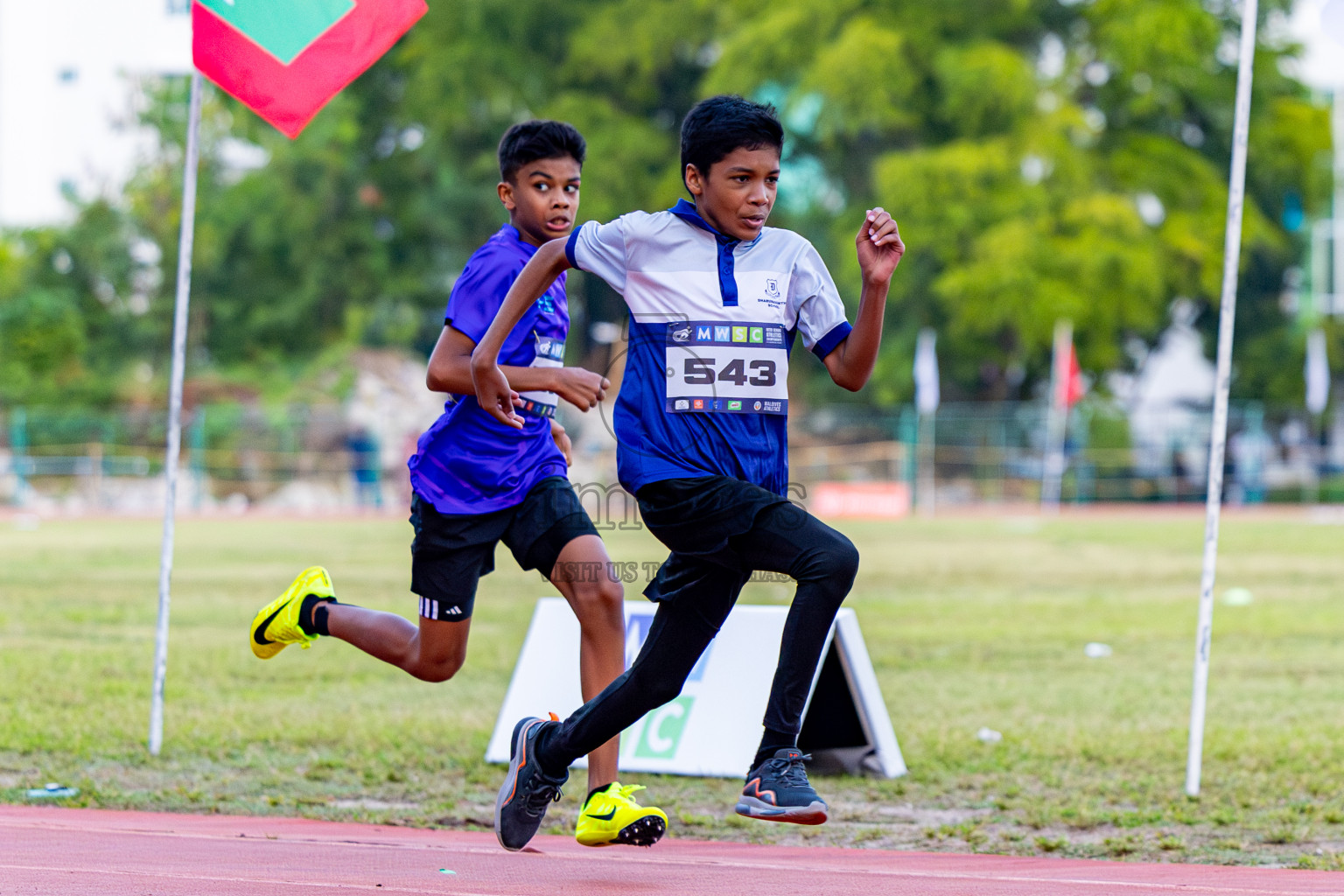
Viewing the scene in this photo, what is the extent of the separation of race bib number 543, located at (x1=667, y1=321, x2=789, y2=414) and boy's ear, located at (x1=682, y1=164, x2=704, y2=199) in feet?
1.25

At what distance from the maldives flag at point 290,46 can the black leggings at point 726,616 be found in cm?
294

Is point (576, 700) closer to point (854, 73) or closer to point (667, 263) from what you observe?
point (667, 263)

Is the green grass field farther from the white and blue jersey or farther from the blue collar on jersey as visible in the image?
the blue collar on jersey

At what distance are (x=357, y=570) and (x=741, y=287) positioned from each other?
43.3 ft

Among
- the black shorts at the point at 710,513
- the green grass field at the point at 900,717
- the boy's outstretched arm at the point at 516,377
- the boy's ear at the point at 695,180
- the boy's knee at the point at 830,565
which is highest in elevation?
the boy's ear at the point at 695,180

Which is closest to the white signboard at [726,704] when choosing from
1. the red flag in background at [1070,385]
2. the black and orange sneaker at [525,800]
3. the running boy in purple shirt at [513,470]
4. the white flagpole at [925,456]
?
the running boy in purple shirt at [513,470]

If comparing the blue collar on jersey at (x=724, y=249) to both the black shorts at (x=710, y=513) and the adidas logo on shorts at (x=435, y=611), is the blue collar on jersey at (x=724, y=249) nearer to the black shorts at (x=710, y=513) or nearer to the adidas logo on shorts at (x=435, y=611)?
the black shorts at (x=710, y=513)

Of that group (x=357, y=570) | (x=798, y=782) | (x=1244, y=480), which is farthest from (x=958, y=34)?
(x=798, y=782)

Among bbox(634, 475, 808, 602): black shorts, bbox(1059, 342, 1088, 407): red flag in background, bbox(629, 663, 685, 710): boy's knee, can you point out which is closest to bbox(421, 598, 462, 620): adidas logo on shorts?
bbox(629, 663, 685, 710): boy's knee

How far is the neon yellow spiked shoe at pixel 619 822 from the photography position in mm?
4117

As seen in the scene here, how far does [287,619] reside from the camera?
5523 millimetres

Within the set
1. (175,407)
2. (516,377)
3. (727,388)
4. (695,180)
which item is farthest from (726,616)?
(175,407)

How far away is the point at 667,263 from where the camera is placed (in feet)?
13.2

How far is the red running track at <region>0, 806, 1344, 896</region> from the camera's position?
4043 millimetres
